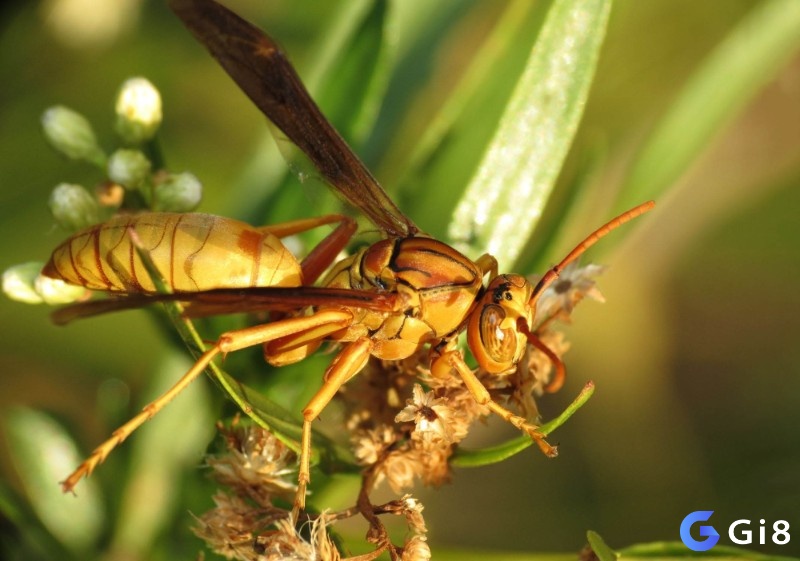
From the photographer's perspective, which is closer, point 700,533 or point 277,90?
point 277,90

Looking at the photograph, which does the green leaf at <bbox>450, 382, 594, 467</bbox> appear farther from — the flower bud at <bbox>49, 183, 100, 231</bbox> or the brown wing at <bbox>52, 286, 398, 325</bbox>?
the flower bud at <bbox>49, 183, 100, 231</bbox>

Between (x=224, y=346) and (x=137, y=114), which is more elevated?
(x=137, y=114)

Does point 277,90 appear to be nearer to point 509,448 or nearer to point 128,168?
point 128,168

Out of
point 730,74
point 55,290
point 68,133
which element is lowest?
point 55,290

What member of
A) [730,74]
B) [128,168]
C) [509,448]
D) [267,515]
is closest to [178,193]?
[128,168]

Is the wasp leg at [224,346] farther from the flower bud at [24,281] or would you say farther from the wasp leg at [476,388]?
the flower bud at [24,281]

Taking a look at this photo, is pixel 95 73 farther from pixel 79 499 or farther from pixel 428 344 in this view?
pixel 428 344
